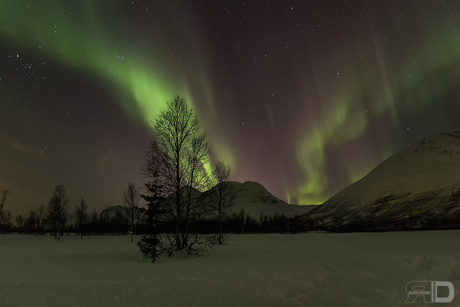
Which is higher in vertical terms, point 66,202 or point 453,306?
point 66,202

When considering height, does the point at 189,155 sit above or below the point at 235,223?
above

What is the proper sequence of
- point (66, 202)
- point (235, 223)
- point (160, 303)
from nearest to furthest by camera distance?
point (160, 303) → point (66, 202) → point (235, 223)

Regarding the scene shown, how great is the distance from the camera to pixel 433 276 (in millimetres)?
14195

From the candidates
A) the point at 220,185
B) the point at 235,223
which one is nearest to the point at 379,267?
the point at 220,185

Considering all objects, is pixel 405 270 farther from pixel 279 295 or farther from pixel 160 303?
pixel 160 303

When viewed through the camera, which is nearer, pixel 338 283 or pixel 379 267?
pixel 338 283

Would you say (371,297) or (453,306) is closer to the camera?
(453,306)

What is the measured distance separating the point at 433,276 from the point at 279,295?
951 centimetres

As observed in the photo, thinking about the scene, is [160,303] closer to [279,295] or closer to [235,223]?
[279,295]

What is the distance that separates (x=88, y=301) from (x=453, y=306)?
1237cm

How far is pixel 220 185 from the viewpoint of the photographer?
147 ft

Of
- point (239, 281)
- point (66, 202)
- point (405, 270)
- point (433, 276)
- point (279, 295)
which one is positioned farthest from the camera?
point (66, 202)

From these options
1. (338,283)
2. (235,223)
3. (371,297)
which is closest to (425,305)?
(371,297)

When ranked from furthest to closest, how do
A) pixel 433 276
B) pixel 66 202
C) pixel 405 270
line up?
pixel 66 202, pixel 405 270, pixel 433 276
